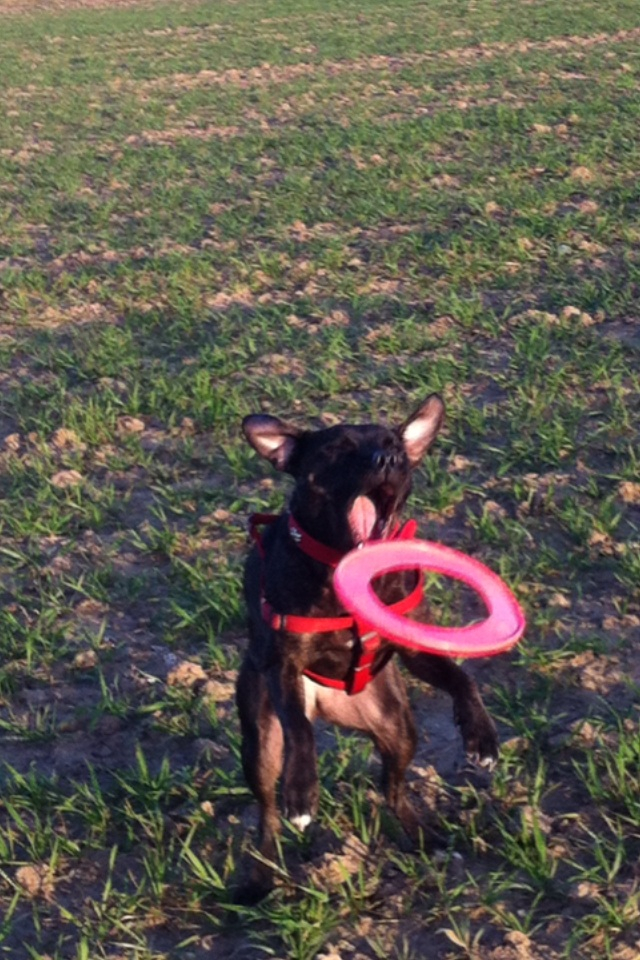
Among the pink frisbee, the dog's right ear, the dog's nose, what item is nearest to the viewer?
the pink frisbee

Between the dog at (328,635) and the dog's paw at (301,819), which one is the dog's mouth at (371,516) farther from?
the dog's paw at (301,819)

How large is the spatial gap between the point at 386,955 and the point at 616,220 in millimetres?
7964

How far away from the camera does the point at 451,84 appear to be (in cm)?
1889

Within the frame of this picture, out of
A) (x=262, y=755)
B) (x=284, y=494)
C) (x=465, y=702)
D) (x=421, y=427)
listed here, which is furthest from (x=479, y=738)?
(x=284, y=494)

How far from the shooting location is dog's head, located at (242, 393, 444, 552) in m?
3.84

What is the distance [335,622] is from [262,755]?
0.49 meters

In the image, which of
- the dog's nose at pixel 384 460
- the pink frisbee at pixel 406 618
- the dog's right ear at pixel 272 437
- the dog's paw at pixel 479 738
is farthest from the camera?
the dog's right ear at pixel 272 437

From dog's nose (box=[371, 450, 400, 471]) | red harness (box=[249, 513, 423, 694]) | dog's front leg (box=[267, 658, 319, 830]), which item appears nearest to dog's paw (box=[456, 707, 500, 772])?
red harness (box=[249, 513, 423, 694])

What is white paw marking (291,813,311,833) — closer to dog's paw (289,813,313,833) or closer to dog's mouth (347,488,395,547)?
dog's paw (289,813,313,833)

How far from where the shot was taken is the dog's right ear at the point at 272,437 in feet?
13.2

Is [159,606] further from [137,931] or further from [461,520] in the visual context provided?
[137,931]

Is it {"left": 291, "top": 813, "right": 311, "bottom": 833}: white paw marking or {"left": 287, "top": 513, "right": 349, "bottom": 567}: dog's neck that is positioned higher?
{"left": 287, "top": 513, "right": 349, "bottom": 567}: dog's neck

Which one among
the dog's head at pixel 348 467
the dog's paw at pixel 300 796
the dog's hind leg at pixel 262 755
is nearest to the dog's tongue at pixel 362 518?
the dog's head at pixel 348 467

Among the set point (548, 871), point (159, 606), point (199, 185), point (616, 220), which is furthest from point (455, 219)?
point (548, 871)
